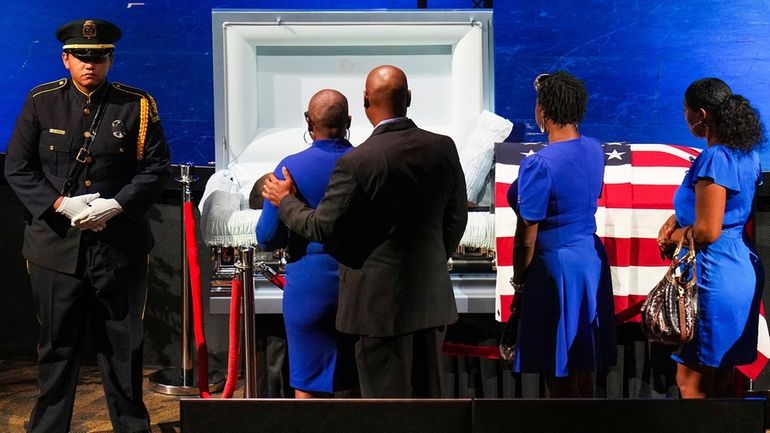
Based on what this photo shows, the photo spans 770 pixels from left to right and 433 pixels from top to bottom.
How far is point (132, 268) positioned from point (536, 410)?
2382mm

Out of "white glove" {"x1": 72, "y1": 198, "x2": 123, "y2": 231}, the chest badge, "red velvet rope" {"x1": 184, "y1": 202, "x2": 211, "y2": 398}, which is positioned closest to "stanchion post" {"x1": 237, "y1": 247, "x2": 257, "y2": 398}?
"red velvet rope" {"x1": 184, "y1": 202, "x2": 211, "y2": 398}

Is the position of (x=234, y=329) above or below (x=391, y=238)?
below

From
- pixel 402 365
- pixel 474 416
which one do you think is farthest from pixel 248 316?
pixel 474 416

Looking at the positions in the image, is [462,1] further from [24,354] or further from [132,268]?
[24,354]

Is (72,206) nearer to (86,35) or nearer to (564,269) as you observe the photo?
(86,35)

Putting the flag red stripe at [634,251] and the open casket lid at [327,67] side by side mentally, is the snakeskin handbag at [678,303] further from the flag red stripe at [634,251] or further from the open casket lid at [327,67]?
the open casket lid at [327,67]

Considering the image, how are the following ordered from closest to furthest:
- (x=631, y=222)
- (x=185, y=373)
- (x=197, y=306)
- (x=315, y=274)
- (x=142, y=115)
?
1. (x=315, y=274)
2. (x=142, y=115)
3. (x=631, y=222)
4. (x=197, y=306)
5. (x=185, y=373)

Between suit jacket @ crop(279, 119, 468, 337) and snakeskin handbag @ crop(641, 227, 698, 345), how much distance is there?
791 millimetres

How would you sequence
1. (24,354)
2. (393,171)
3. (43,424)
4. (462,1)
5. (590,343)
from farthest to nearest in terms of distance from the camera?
(24,354), (462,1), (43,424), (590,343), (393,171)

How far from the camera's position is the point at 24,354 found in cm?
534

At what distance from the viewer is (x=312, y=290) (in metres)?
3.21

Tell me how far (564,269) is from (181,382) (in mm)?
2164

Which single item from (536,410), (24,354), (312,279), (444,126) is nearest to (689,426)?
(536,410)

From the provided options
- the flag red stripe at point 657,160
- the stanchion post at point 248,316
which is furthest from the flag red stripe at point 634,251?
the stanchion post at point 248,316
